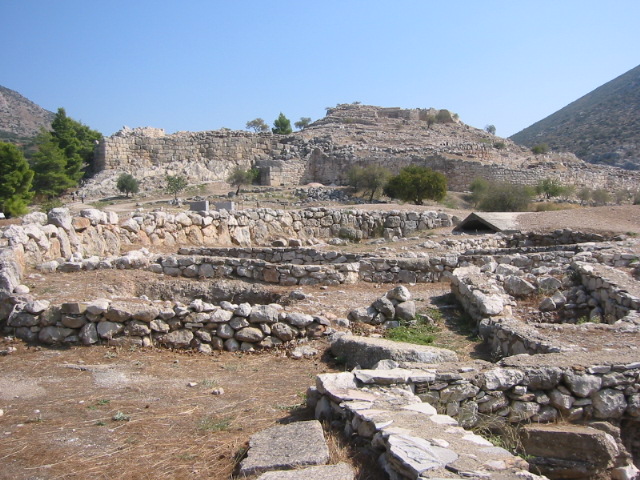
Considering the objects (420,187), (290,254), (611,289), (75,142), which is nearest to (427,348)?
(611,289)

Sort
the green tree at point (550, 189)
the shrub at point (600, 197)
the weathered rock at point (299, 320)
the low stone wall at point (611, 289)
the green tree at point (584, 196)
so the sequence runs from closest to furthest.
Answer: the weathered rock at point (299, 320) → the low stone wall at point (611, 289) → the shrub at point (600, 197) → the green tree at point (584, 196) → the green tree at point (550, 189)

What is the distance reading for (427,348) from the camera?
578 centimetres

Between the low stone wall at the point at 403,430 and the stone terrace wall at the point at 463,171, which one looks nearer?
the low stone wall at the point at 403,430

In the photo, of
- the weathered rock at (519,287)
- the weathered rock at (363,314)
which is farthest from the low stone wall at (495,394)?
the weathered rock at (519,287)

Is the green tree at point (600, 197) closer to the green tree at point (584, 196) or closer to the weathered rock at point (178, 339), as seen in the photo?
the green tree at point (584, 196)

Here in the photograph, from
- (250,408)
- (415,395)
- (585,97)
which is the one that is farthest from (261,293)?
(585,97)

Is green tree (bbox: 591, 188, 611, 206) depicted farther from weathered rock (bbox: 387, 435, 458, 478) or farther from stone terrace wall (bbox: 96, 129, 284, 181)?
weathered rock (bbox: 387, 435, 458, 478)

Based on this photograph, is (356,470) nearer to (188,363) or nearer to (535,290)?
(188,363)

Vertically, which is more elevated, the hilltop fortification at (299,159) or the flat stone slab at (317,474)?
the hilltop fortification at (299,159)

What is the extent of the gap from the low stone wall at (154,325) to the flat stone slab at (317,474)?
3664 mm

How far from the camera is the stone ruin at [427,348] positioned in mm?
3992

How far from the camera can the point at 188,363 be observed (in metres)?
6.47

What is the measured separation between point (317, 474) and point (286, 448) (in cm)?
44

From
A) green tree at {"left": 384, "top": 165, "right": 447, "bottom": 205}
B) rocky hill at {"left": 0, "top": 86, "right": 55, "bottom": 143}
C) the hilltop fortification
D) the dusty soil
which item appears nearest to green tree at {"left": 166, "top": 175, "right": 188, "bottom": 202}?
the hilltop fortification
